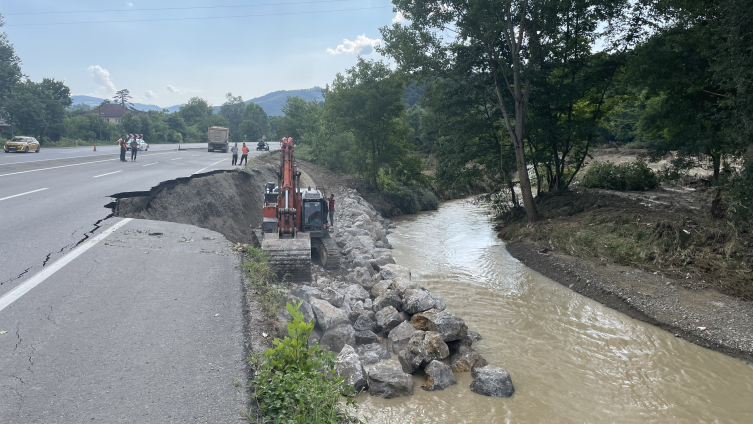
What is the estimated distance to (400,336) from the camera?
902 centimetres

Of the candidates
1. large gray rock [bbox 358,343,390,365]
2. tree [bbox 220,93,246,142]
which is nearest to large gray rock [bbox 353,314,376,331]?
large gray rock [bbox 358,343,390,365]

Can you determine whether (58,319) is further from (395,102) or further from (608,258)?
(395,102)

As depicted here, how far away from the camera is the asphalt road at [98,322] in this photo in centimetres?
405

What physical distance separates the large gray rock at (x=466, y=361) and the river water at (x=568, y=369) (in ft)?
0.60

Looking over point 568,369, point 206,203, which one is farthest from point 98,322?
point 206,203

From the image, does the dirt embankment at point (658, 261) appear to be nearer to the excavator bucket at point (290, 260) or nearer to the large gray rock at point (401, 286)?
the large gray rock at point (401, 286)

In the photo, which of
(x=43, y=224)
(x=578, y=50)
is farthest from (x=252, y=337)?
(x=578, y=50)

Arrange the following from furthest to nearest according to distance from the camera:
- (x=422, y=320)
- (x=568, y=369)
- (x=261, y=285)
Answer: (x=422, y=320), (x=568, y=369), (x=261, y=285)

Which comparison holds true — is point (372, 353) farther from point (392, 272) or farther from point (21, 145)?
point (21, 145)

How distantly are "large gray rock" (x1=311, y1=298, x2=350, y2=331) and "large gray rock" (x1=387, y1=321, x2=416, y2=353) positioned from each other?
978mm

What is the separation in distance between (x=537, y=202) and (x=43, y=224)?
2135 cm

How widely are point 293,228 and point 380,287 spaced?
2.85m

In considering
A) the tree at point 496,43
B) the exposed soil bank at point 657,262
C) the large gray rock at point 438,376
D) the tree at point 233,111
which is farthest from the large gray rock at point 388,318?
the tree at point 233,111

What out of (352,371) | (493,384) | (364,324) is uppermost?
(352,371)
